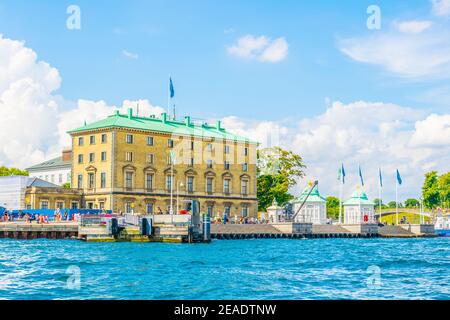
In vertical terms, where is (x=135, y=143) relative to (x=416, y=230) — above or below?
above

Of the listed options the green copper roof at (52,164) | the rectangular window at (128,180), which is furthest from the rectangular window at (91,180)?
the green copper roof at (52,164)

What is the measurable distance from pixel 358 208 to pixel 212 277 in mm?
90373

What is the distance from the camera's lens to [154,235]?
228 ft

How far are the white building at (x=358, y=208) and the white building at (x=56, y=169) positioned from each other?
4899cm

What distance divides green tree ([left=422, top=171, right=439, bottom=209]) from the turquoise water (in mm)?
124810

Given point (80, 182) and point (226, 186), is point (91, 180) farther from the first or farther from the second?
point (226, 186)

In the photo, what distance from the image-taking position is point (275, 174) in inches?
4838

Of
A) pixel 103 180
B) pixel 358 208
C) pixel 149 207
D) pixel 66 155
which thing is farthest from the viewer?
pixel 66 155

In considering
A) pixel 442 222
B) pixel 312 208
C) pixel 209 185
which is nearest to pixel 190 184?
pixel 209 185

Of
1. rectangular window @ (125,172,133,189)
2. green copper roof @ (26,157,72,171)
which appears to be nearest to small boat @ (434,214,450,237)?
rectangular window @ (125,172,133,189)

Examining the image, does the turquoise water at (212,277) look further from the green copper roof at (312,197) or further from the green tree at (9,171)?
the green tree at (9,171)
